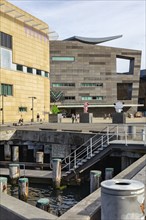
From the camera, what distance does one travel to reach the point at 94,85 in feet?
333

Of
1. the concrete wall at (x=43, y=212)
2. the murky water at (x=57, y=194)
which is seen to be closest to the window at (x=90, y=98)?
the murky water at (x=57, y=194)

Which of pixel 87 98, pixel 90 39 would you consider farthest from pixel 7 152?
pixel 90 39

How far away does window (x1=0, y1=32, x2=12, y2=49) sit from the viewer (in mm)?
51969

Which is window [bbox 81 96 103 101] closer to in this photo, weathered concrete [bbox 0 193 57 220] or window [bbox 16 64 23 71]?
window [bbox 16 64 23 71]

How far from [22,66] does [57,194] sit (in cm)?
4023

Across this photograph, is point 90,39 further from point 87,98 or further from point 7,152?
point 7,152

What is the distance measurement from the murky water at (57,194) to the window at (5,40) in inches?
1340

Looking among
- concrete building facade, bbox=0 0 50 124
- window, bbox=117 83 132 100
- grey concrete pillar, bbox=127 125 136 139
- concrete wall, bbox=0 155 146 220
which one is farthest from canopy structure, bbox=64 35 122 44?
concrete wall, bbox=0 155 146 220

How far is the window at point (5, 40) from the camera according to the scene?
52.0 meters

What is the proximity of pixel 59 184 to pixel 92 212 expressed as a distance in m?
14.1

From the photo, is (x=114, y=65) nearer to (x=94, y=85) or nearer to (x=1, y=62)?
(x=94, y=85)

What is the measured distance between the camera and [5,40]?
53062 millimetres

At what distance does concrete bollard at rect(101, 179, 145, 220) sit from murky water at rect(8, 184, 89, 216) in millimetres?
11885

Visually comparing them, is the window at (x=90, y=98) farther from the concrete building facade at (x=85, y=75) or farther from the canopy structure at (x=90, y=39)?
the canopy structure at (x=90, y=39)
